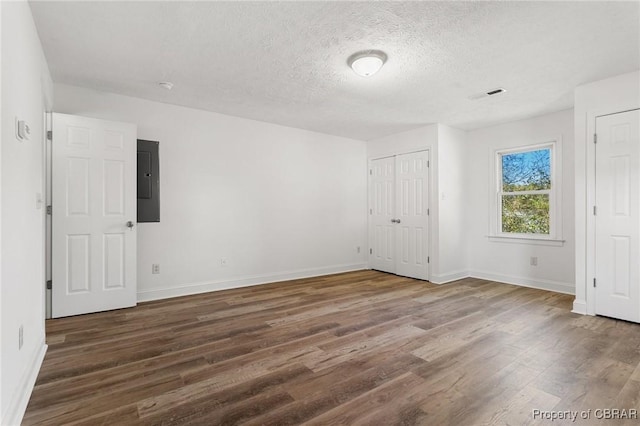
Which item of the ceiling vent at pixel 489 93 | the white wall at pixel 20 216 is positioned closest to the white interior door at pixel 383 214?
the ceiling vent at pixel 489 93

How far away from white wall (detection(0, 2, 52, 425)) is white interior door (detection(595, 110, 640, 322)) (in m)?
4.90

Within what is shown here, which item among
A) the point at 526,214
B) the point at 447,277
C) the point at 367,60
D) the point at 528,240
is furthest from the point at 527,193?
the point at 367,60

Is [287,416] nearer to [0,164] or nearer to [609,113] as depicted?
[0,164]

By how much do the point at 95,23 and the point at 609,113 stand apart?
484 centimetres

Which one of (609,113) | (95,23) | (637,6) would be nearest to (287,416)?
(95,23)

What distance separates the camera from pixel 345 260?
5.97m

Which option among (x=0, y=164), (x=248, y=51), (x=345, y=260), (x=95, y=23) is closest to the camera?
(x=0, y=164)

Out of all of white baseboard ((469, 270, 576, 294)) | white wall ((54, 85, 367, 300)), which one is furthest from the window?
white wall ((54, 85, 367, 300))

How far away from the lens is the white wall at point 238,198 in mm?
4027

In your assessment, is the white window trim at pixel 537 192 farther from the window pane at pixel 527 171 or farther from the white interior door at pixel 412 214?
the white interior door at pixel 412 214

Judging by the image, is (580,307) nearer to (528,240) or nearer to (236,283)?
(528,240)

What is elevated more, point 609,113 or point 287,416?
point 609,113

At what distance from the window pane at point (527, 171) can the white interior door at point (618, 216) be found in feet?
4.47

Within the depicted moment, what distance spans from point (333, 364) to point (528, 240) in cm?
403
